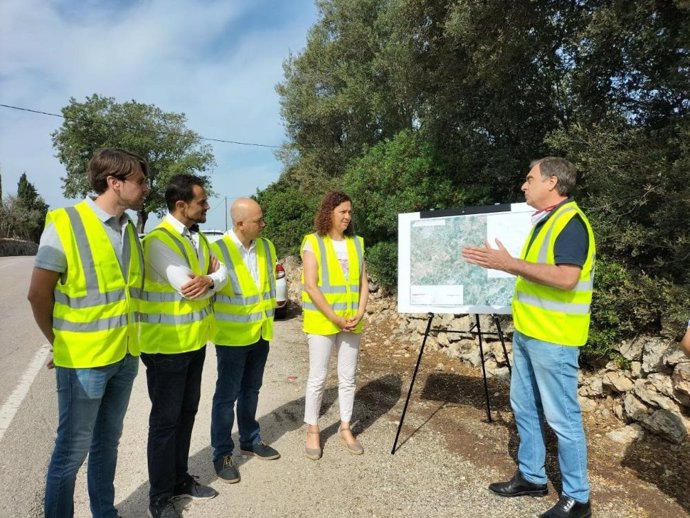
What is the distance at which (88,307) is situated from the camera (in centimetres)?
226

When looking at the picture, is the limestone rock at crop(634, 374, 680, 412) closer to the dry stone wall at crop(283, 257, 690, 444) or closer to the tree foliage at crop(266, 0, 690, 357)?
the dry stone wall at crop(283, 257, 690, 444)

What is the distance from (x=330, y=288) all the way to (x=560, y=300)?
1726 millimetres

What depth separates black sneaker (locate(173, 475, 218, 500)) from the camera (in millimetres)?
3066

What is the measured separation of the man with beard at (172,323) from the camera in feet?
8.93

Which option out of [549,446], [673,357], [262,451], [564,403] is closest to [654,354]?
[673,357]

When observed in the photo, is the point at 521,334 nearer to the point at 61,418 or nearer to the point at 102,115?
the point at 61,418

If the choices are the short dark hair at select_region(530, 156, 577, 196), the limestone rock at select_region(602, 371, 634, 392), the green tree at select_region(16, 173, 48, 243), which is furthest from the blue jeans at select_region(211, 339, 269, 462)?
the green tree at select_region(16, 173, 48, 243)

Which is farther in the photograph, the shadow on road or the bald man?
the bald man

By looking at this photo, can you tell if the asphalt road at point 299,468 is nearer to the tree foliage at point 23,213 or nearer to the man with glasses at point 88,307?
the man with glasses at point 88,307

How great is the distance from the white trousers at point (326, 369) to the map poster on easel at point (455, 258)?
2.42 ft

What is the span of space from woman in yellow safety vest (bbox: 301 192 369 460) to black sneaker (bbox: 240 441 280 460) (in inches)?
10.8

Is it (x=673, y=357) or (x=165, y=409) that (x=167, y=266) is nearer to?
(x=165, y=409)

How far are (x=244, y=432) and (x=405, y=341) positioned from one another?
4.29 metres

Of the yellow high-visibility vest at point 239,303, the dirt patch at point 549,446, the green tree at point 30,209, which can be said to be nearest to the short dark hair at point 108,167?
the yellow high-visibility vest at point 239,303
